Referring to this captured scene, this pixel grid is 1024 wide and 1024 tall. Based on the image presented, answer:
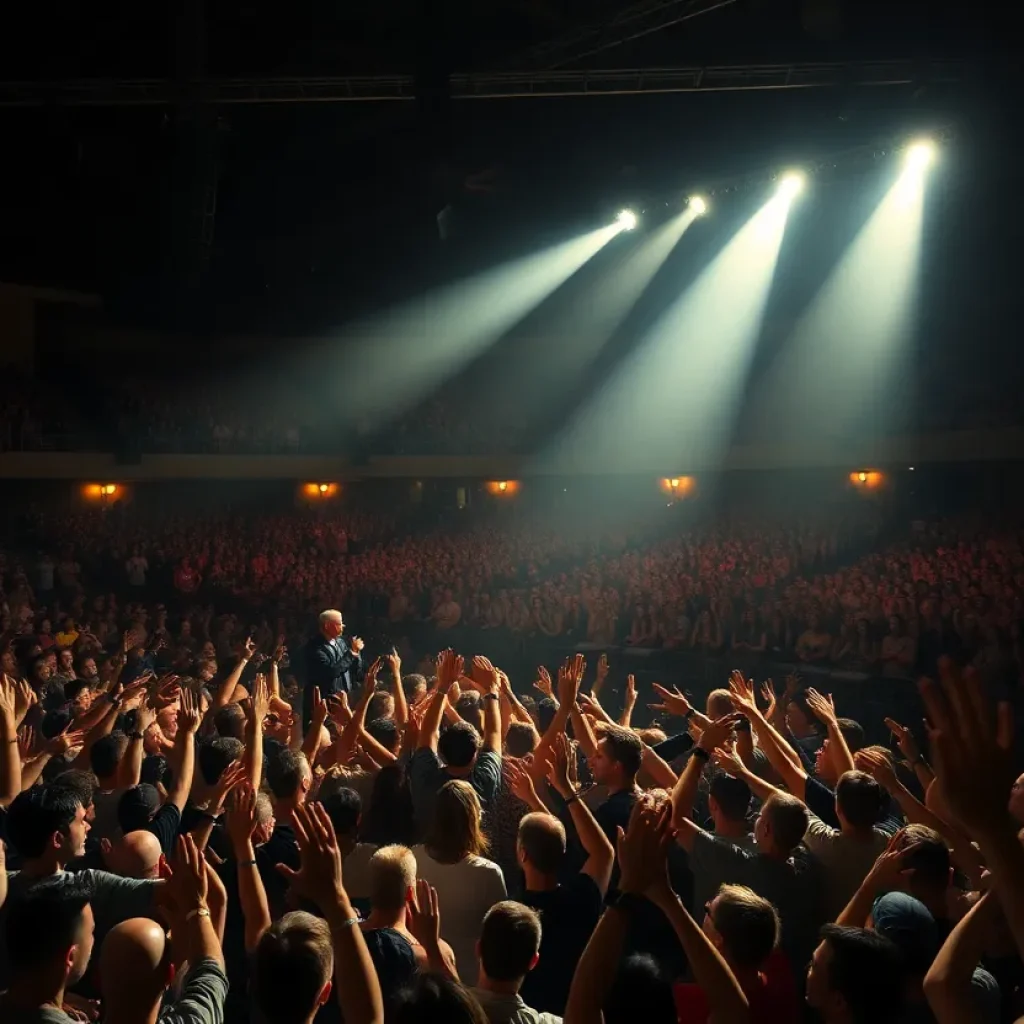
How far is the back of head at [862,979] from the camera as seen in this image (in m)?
2.38

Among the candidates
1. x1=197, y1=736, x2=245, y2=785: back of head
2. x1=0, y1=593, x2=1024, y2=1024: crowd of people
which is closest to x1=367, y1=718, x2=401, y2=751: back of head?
x1=0, y1=593, x2=1024, y2=1024: crowd of people

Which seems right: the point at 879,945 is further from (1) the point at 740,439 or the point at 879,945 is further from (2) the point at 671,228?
(1) the point at 740,439

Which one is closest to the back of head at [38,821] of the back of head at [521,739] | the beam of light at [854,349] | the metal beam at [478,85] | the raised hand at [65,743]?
the raised hand at [65,743]

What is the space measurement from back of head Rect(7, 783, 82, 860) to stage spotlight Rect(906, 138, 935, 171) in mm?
12342

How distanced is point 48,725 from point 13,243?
13.6 m

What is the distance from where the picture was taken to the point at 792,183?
14.1 m

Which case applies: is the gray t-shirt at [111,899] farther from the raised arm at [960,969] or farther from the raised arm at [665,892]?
the raised arm at [960,969]

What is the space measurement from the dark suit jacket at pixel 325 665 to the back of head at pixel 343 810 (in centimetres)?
460

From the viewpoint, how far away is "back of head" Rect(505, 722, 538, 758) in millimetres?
5305

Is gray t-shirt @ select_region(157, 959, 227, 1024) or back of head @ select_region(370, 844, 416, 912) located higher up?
back of head @ select_region(370, 844, 416, 912)

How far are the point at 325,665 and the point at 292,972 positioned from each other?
6085mm

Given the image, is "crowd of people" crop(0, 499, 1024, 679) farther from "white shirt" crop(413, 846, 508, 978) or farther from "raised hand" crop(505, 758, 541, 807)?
"white shirt" crop(413, 846, 508, 978)

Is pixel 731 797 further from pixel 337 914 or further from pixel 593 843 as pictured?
pixel 337 914

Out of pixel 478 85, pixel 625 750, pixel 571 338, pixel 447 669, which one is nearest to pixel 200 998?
pixel 625 750
